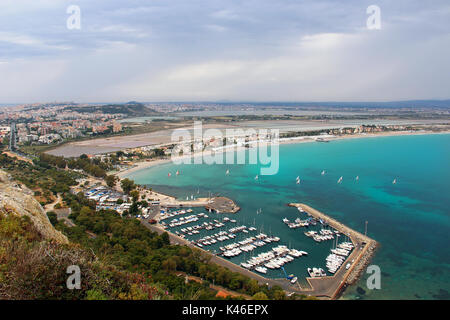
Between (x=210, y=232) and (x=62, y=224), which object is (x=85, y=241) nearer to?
(x=62, y=224)

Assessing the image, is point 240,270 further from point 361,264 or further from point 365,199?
point 365,199

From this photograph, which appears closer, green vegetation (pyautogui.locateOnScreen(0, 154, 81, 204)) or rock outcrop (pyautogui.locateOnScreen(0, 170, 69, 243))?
rock outcrop (pyautogui.locateOnScreen(0, 170, 69, 243))

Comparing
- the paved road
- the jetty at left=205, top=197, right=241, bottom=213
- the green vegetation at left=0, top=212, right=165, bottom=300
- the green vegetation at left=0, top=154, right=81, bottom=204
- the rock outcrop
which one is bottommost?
the paved road

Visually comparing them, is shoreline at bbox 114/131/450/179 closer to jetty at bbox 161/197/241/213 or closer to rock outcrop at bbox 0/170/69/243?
jetty at bbox 161/197/241/213

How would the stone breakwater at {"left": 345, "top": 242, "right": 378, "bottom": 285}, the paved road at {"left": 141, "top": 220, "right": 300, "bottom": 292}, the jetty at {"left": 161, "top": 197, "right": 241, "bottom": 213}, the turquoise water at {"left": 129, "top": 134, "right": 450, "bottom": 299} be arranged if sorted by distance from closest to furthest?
1. the paved road at {"left": 141, "top": 220, "right": 300, "bottom": 292}
2. the stone breakwater at {"left": 345, "top": 242, "right": 378, "bottom": 285}
3. the turquoise water at {"left": 129, "top": 134, "right": 450, "bottom": 299}
4. the jetty at {"left": 161, "top": 197, "right": 241, "bottom": 213}

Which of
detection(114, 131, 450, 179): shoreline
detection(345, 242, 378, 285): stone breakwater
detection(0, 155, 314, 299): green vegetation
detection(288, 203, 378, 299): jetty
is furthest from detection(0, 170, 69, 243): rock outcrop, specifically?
Result: detection(114, 131, 450, 179): shoreline
